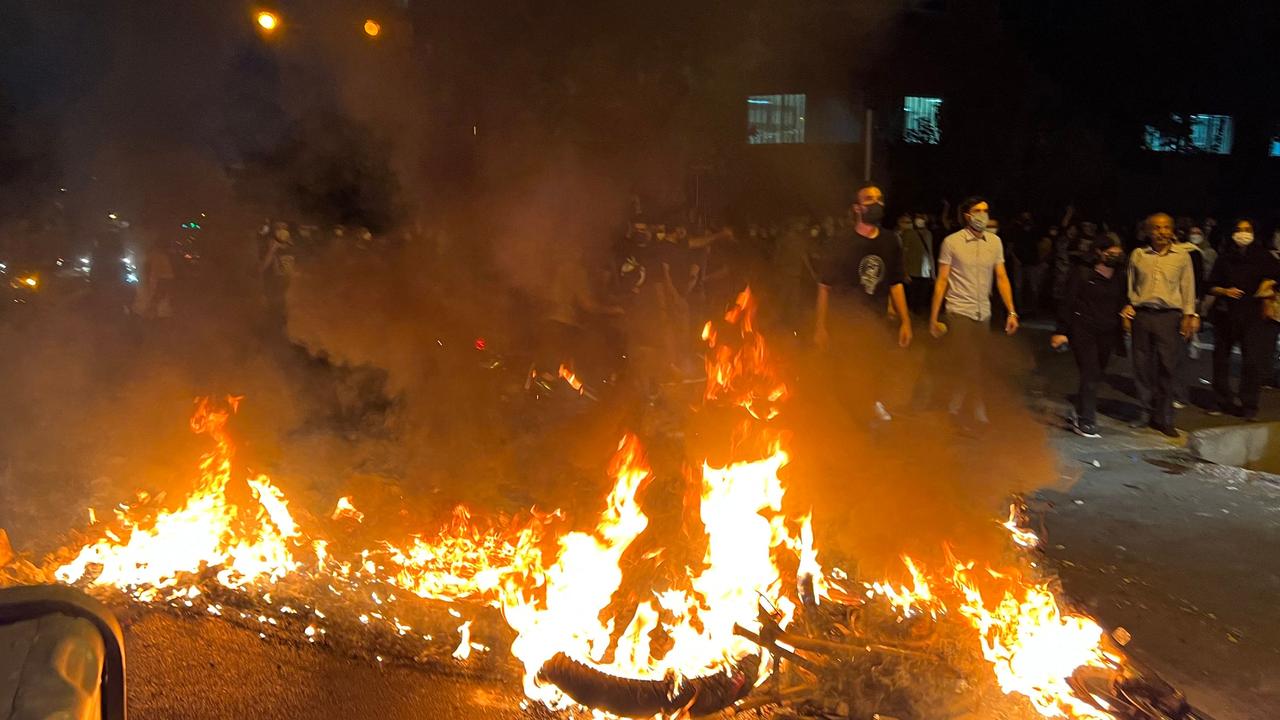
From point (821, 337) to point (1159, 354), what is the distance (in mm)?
2335

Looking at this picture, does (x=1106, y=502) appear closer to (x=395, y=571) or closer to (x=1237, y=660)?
(x=1237, y=660)

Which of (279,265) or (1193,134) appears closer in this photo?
(279,265)

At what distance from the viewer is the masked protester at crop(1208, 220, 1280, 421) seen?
7020mm

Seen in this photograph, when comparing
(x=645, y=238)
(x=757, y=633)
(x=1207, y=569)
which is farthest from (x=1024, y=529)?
(x=645, y=238)

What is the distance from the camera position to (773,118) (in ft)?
21.1

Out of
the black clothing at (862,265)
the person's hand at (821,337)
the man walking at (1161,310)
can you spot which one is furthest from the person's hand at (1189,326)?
the person's hand at (821,337)

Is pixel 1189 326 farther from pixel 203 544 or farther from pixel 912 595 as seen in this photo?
pixel 203 544

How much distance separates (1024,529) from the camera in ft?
14.8

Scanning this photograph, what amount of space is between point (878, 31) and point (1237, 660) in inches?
183

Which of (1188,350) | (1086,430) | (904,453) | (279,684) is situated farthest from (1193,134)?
(279,684)

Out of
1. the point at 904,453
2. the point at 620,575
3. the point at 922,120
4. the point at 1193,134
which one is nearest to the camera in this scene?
the point at 620,575

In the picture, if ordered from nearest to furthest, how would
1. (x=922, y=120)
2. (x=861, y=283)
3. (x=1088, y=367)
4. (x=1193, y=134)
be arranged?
(x=861, y=283) → (x=1088, y=367) → (x=922, y=120) → (x=1193, y=134)

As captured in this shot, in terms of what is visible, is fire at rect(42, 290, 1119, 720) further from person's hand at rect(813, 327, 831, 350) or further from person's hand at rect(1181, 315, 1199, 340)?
person's hand at rect(1181, 315, 1199, 340)

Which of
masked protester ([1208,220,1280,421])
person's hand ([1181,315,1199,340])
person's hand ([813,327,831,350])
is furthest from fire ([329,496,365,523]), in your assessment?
masked protester ([1208,220,1280,421])
